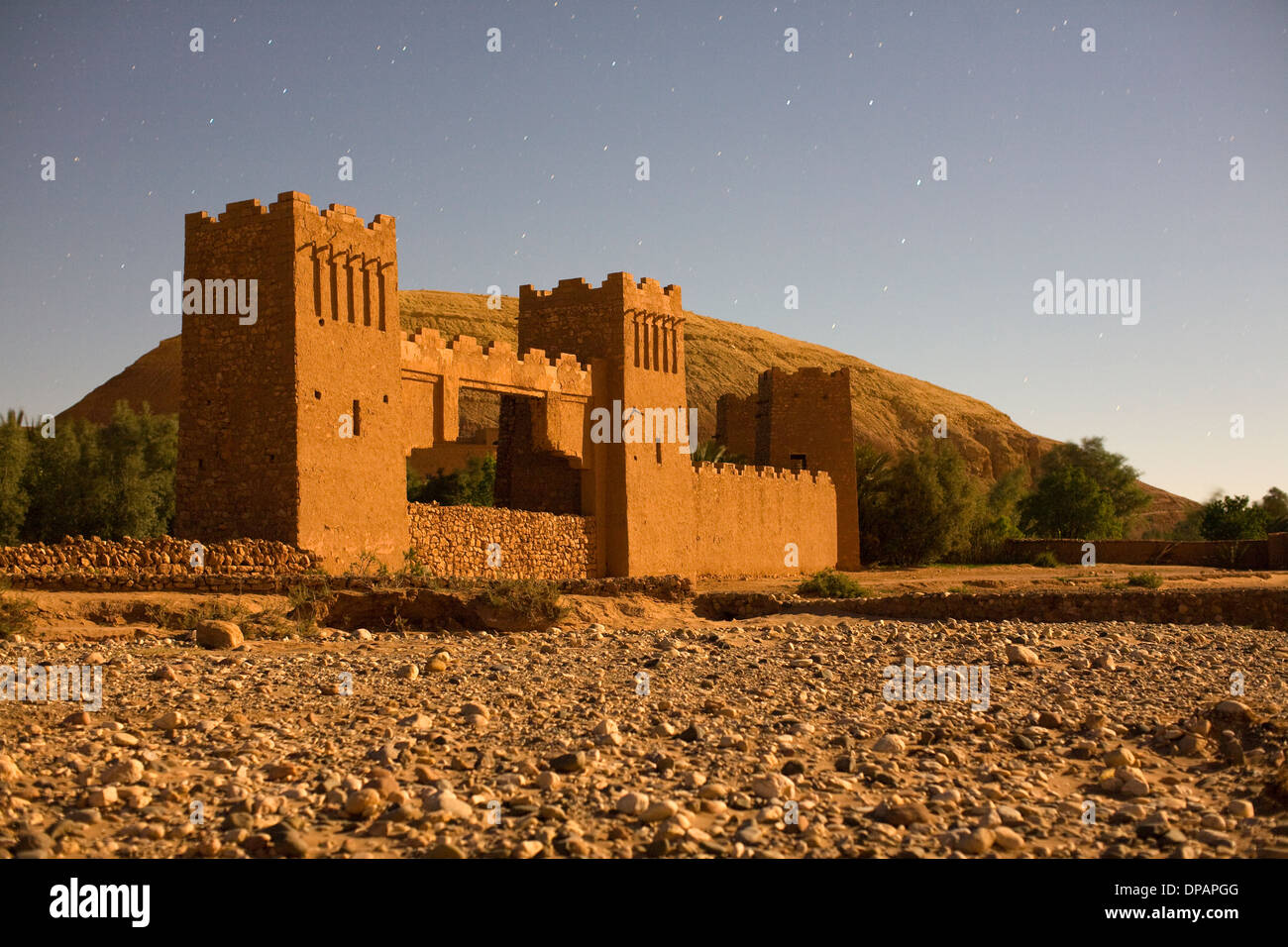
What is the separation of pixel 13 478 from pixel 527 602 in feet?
81.3

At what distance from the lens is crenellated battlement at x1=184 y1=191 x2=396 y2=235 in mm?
18906

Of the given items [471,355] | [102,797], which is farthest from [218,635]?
[471,355]

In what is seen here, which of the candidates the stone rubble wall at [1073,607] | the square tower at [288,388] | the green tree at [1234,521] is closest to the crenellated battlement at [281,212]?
the square tower at [288,388]

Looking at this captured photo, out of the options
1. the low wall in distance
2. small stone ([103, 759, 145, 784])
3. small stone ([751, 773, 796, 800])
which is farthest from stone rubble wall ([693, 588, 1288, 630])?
the low wall in distance

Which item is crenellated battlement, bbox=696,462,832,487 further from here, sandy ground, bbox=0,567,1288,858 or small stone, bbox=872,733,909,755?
small stone, bbox=872,733,909,755

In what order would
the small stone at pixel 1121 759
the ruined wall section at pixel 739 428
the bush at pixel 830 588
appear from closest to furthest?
the small stone at pixel 1121 759, the bush at pixel 830 588, the ruined wall section at pixel 739 428

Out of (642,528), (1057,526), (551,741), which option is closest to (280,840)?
(551,741)

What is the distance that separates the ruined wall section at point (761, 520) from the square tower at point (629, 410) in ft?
2.87

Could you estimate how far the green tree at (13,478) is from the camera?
3388 cm

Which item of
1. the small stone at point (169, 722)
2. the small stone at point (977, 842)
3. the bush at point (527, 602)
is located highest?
the bush at point (527, 602)

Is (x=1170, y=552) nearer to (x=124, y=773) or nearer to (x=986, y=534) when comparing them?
(x=986, y=534)

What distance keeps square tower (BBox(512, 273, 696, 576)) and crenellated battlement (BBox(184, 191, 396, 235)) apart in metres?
6.88

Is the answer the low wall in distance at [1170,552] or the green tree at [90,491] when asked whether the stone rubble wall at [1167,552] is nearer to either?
the low wall in distance at [1170,552]
